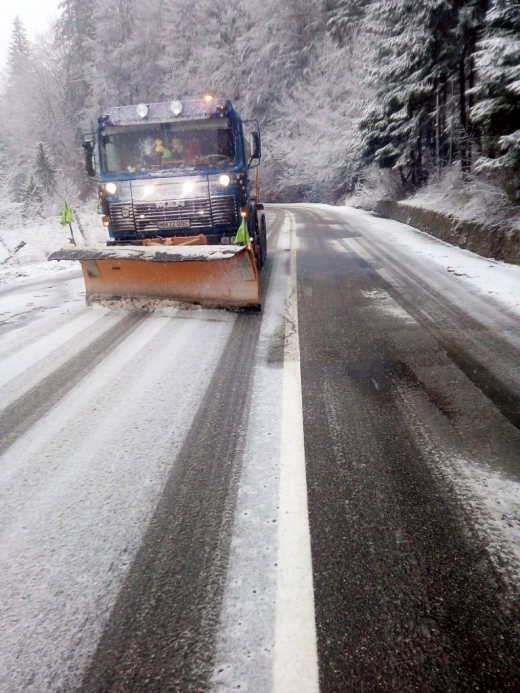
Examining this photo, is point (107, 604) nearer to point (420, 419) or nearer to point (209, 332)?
point (420, 419)

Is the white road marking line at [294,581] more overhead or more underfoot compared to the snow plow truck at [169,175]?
more underfoot

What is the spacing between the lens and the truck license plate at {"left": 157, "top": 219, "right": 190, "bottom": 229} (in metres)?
6.13

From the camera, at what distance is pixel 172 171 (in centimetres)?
608

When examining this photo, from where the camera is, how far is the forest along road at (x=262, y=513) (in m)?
1.38

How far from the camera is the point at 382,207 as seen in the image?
20.4m

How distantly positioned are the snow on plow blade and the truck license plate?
101 cm

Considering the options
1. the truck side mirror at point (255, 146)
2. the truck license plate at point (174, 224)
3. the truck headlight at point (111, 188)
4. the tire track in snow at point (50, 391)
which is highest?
the truck side mirror at point (255, 146)

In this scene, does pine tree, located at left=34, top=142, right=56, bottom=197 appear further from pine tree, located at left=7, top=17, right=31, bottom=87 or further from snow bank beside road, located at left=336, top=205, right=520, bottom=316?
pine tree, located at left=7, top=17, right=31, bottom=87

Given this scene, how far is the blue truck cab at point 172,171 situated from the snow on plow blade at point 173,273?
2.70 ft

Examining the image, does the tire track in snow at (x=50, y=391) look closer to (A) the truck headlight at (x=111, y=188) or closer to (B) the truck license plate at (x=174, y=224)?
(B) the truck license plate at (x=174, y=224)

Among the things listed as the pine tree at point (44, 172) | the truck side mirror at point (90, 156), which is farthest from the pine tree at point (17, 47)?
the truck side mirror at point (90, 156)

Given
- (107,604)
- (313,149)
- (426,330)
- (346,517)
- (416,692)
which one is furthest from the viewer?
(313,149)

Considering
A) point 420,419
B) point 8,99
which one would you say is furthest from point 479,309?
point 8,99

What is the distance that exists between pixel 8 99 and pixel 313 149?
41765mm
